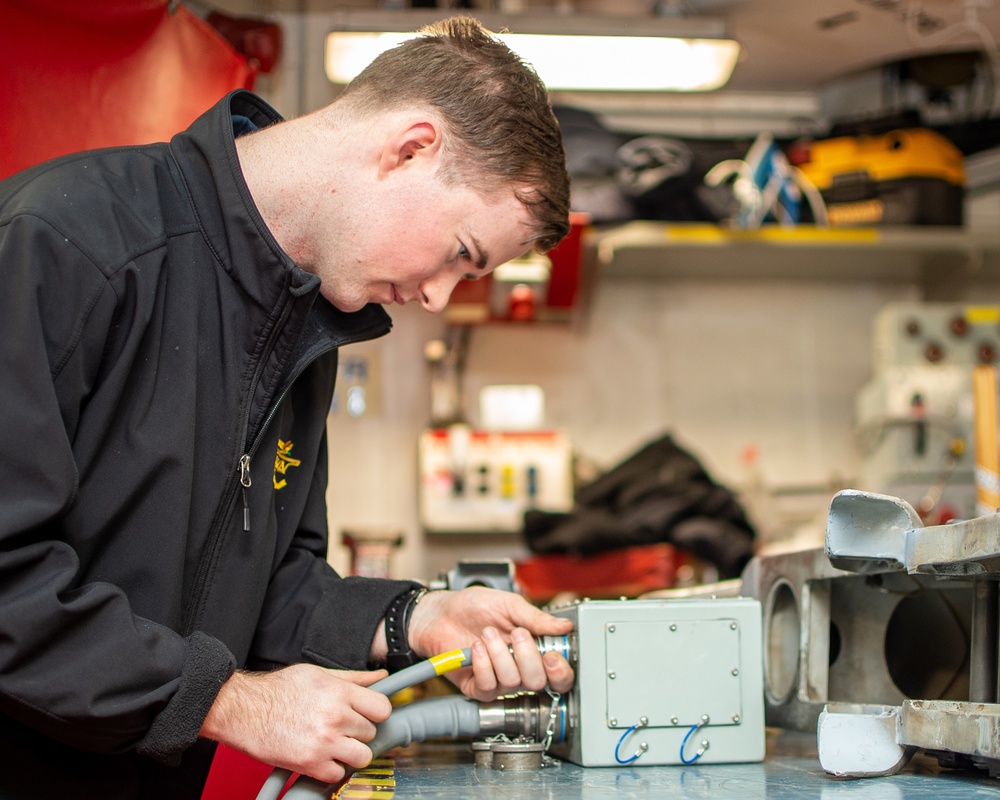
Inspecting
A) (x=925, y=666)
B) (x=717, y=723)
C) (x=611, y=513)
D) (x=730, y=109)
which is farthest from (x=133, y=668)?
(x=730, y=109)

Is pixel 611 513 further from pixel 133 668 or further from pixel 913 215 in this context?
pixel 133 668

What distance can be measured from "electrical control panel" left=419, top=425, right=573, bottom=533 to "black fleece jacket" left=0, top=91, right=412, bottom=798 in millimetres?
2187

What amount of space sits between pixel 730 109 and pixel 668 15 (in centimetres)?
114

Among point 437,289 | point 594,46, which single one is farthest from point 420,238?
point 594,46

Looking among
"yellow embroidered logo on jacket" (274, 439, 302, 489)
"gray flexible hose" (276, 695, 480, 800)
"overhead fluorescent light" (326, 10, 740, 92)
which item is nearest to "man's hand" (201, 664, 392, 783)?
"gray flexible hose" (276, 695, 480, 800)

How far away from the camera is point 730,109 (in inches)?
161

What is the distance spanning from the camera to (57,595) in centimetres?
91

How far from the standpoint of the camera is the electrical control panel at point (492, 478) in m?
3.56

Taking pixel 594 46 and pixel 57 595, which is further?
pixel 594 46

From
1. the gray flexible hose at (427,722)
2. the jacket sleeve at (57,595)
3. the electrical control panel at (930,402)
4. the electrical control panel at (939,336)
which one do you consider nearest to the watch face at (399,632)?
the gray flexible hose at (427,722)

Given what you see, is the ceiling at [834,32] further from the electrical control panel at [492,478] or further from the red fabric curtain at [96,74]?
the red fabric curtain at [96,74]

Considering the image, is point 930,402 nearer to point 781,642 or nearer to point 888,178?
point 888,178

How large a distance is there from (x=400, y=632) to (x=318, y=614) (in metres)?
0.12

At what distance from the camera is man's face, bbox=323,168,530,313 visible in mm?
1238
